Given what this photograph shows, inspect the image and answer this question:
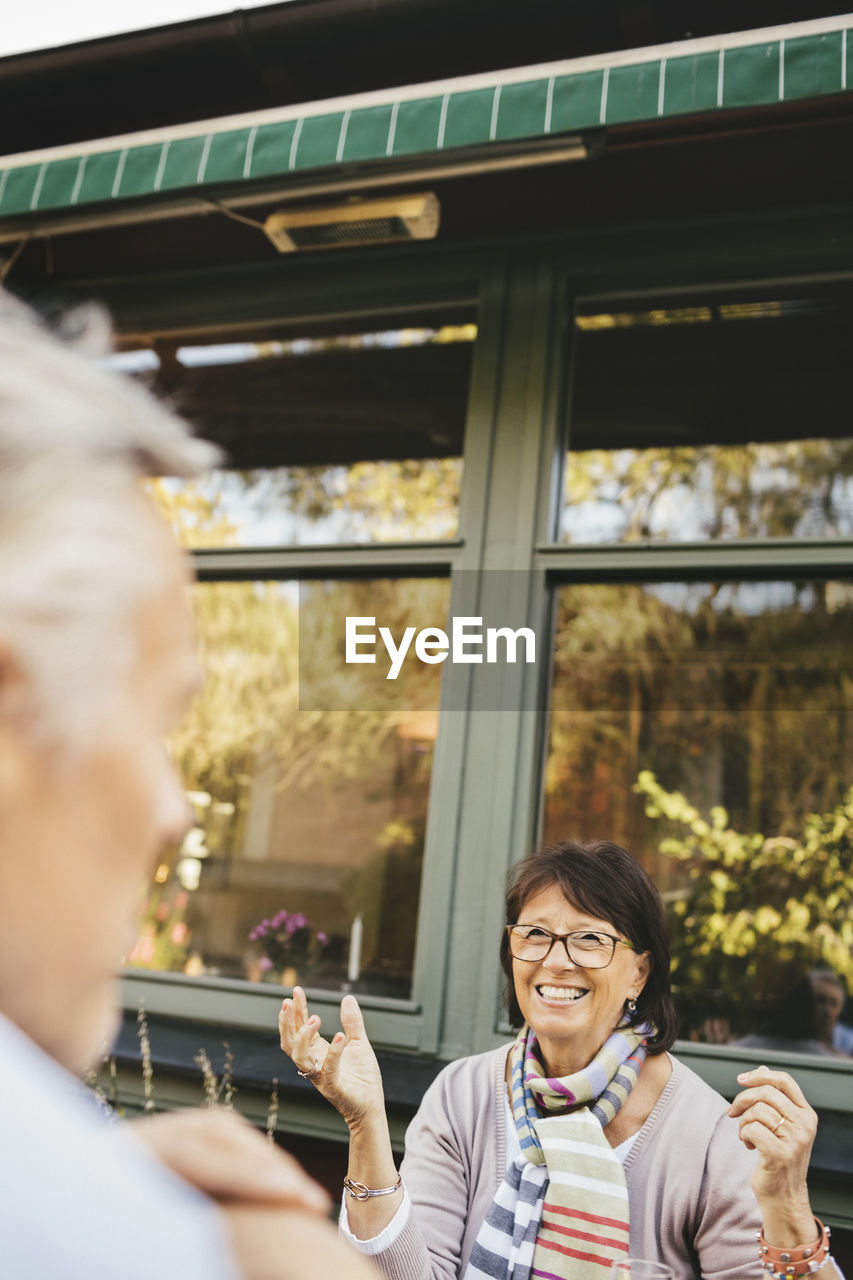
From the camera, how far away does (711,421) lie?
3.89m

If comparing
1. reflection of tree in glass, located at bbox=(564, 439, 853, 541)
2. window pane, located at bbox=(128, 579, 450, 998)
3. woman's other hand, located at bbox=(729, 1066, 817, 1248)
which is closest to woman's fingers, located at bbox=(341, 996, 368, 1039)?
woman's other hand, located at bbox=(729, 1066, 817, 1248)

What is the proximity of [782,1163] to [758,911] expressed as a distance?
166 inches

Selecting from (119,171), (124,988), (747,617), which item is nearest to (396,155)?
(119,171)

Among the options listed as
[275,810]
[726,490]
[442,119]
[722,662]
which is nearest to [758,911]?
[722,662]

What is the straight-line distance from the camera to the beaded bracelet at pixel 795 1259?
1398 mm

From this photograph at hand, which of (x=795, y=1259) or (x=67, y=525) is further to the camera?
(x=795, y=1259)

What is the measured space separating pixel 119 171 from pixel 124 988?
225 centimetres

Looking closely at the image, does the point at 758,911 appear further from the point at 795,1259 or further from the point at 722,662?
the point at 795,1259

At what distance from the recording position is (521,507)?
263cm

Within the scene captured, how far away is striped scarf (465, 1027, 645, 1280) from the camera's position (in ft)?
5.20

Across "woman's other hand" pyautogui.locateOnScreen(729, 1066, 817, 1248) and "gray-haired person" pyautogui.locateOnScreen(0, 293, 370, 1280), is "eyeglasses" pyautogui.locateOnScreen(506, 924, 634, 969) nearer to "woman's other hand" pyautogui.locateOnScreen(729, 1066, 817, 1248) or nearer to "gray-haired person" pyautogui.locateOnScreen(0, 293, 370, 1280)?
"woman's other hand" pyautogui.locateOnScreen(729, 1066, 817, 1248)

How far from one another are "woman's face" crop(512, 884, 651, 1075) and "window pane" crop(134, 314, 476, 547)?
1241 mm

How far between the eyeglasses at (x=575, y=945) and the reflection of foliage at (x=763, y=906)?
339 cm

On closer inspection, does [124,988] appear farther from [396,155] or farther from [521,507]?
[396,155]
